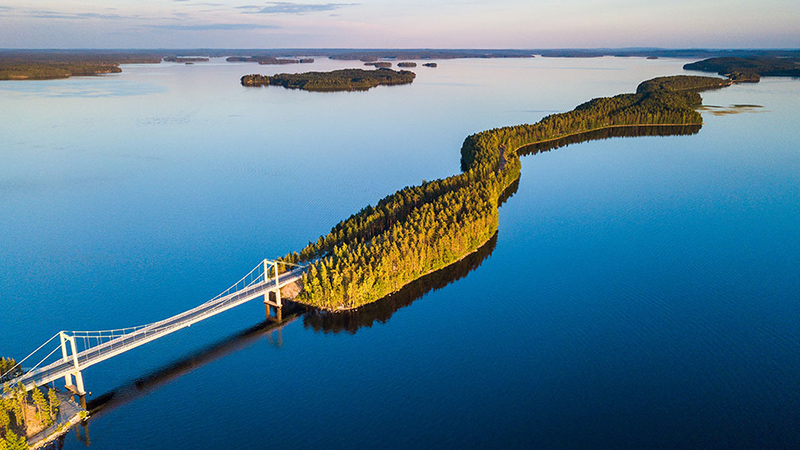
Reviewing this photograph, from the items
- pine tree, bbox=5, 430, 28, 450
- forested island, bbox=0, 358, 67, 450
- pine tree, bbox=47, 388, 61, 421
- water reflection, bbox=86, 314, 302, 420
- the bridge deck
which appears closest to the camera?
pine tree, bbox=5, 430, 28, 450

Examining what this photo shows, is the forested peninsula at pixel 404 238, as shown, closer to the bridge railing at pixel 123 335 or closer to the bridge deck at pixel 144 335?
the bridge deck at pixel 144 335

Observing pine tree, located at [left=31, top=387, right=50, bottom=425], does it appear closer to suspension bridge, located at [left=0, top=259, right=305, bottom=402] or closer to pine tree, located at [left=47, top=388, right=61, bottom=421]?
pine tree, located at [left=47, top=388, right=61, bottom=421]

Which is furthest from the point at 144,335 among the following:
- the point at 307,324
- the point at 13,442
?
the point at 307,324

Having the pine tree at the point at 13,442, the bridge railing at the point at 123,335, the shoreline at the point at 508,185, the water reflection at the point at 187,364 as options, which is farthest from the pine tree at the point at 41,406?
the shoreline at the point at 508,185

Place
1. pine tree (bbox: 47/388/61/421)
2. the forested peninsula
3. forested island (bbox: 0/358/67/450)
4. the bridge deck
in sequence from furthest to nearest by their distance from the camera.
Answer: the forested peninsula < the bridge deck < pine tree (bbox: 47/388/61/421) < forested island (bbox: 0/358/67/450)

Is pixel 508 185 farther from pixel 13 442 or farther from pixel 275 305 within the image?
pixel 13 442

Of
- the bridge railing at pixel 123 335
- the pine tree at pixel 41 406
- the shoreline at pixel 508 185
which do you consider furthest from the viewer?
the shoreline at pixel 508 185

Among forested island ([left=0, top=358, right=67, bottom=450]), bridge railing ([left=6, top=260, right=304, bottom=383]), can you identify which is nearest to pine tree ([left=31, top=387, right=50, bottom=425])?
forested island ([left=0, top=358, right=67, bottom=450])

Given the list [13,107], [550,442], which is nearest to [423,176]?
[550,442]

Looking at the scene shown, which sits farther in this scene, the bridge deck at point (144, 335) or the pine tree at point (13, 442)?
the bridge deck at point (144, 335)

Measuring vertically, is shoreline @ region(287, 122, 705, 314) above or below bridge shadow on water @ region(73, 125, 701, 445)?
above
